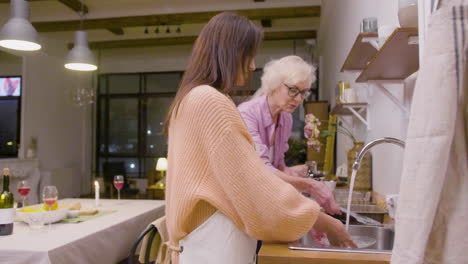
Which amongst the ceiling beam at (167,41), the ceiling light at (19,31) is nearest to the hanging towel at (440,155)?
the ceiling light at (19,31)

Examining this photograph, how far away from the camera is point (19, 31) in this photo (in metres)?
3.09

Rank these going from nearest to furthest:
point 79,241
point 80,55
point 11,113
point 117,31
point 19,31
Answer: point 79,241 < point 19,31 < point 80,55 < point 11,113 < point 117,31

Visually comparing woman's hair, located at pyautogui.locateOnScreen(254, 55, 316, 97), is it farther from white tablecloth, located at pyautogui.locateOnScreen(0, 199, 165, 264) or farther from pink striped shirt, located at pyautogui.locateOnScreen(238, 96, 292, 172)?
white tablecloth, located at pyautogui.locateOnScreen(0, 199, 165, 264)

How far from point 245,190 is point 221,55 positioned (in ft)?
1.32

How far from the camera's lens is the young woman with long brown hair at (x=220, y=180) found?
1.00 m

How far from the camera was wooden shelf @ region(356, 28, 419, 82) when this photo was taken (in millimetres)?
1192

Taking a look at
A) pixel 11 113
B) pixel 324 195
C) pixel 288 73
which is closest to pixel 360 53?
pixel 288 73

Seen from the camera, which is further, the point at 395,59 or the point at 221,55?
the point at 395,59

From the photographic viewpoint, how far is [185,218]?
106 centimetres

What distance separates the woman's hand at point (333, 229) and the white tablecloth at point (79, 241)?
125 centimetres

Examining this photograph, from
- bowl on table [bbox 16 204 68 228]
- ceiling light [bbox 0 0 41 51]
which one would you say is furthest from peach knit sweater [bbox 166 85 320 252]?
ceiling light [bbox 0 0 41 51]

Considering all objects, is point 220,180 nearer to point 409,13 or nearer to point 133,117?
point 409,13

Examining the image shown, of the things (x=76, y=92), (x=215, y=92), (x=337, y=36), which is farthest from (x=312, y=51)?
(x=215, y=92)

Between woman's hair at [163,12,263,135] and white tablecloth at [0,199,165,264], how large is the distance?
108cm
